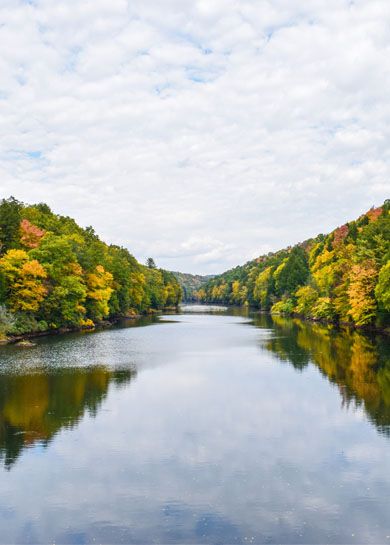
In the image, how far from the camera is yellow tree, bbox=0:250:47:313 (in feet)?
169

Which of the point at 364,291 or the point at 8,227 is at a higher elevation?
the point at 8,227

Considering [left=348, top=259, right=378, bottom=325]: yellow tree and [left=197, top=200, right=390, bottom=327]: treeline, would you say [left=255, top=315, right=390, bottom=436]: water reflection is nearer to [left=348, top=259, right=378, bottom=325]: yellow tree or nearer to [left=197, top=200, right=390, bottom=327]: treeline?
[left=348, top=259, right=378, bottom=325]: yellow tree

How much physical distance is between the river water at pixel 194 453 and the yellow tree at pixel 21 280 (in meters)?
18.0

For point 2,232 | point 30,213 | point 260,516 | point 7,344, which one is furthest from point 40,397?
point 30,213

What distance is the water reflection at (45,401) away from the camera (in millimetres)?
19000

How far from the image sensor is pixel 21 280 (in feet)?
171

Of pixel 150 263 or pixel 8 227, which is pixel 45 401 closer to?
pixel 8 227

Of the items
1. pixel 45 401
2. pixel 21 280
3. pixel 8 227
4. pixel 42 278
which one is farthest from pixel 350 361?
pixel 8 227

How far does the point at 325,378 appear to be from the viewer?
3070 cm

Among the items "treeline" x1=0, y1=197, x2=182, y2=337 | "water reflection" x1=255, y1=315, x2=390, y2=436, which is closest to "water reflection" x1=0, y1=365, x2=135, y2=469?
"water reflection" x1=255, y1=315, x2=390, y2=436

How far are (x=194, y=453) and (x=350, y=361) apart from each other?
2258 cm

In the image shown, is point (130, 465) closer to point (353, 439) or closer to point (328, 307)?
point (353, 439)

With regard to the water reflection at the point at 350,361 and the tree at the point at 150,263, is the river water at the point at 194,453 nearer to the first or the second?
the water reflection at the point at 350,361

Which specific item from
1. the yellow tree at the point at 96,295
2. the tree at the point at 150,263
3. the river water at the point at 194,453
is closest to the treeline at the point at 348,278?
the river water at the point at 194,453
